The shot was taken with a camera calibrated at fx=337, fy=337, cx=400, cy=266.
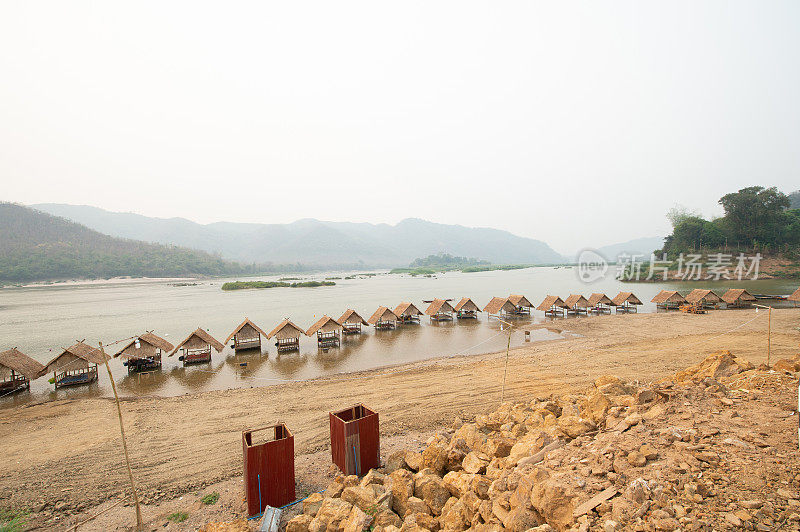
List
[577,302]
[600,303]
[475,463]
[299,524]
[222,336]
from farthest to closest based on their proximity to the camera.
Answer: [600,303] < [577,302] < [222,336] < [475,463] < [299,524]

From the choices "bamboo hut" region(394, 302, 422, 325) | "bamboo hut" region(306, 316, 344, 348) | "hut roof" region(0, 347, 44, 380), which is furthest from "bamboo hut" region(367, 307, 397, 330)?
"hut roof" region(0, 347, 44, 380)

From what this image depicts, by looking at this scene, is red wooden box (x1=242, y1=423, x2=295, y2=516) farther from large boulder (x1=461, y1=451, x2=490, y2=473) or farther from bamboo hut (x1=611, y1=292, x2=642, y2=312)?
bamboo hut (x1=611, y1=292, x2=642, y2=312)

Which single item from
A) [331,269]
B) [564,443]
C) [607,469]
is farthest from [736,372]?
[331,269]

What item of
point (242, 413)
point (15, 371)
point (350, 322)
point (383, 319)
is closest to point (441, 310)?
point (383, 319)

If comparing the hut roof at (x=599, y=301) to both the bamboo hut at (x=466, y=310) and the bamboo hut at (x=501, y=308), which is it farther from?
the bamboo hut at (x=466, y=310)

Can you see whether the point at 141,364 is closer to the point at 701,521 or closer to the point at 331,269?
the point at 701,521

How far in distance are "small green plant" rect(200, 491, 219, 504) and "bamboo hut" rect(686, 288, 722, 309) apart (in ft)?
111

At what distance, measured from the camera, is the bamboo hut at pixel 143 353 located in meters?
16.2

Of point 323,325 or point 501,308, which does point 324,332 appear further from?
point 501,308

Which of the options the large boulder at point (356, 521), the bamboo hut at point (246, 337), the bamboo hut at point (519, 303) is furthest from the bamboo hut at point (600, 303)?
the large boulder at point (356, 521)

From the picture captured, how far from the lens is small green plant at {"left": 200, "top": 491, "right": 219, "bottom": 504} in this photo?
605cm

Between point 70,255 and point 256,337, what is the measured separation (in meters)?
82.2

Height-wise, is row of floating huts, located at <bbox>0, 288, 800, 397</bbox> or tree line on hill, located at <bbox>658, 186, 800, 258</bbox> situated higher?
tree line on hill, located at <bbox>658, 186, 800, 258</bbox>

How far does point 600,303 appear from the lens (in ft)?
95.1
